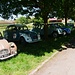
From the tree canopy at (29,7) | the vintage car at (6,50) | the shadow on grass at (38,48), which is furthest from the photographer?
the tree canopy at (29,7)

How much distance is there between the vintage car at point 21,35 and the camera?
16266mm

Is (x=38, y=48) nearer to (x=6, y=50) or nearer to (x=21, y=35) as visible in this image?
(x=21, y=35)

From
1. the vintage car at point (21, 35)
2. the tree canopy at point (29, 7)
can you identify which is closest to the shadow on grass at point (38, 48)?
the vintage car at point (21, 35)

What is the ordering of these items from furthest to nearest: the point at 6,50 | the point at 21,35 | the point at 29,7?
the point at 29,7 < the point at 21,35 < the point at 6,50

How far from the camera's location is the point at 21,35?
1655 centimetres

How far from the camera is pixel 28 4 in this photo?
17391mm

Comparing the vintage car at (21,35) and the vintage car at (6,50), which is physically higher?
the vintage car at (6,50)

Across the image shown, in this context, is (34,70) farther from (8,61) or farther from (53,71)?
(8,61)

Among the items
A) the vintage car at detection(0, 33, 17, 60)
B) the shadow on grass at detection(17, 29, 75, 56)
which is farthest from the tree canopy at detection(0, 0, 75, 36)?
the vintage car at detection(0, 33, 17, 60)

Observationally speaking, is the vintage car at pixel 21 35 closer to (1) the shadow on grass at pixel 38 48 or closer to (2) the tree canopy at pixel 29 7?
(1) the shadow on grass at pixel 38 48

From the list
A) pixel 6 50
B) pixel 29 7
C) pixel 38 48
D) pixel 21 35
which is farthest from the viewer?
pixel 29 7

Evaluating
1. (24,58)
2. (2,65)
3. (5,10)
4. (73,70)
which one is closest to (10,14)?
(5,10)

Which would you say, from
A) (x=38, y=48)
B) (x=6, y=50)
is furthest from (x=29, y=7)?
(x=6, y=50)

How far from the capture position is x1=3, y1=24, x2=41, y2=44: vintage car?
1627 centimetres
